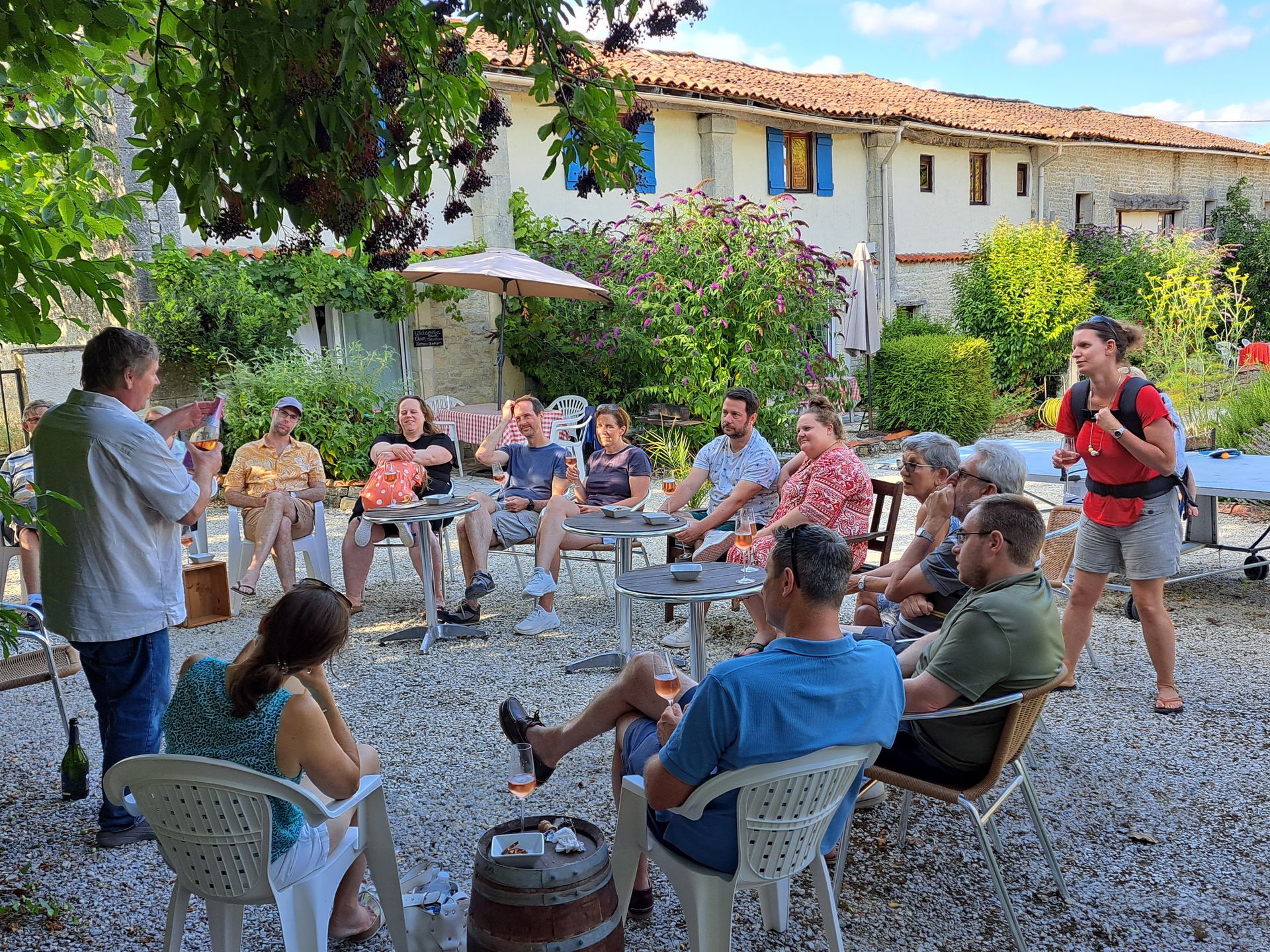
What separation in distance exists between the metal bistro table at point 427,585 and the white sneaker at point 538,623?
0.71 feet

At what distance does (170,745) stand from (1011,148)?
22.8 m

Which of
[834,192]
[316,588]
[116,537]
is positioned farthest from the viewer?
[834,192]

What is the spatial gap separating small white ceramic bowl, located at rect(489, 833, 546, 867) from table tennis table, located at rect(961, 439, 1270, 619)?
391 cm

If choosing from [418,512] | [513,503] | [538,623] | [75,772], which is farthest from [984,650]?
[513,503]

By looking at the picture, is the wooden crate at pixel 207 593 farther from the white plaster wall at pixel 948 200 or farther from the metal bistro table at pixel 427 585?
the white plaster wall at pixel 948 200

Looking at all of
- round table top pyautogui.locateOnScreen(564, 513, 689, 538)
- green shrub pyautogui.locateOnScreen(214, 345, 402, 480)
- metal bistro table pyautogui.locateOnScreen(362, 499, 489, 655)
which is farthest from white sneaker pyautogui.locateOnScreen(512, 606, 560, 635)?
green shrub pyautogui.locateOnScreen(214, 345, 402, 480)

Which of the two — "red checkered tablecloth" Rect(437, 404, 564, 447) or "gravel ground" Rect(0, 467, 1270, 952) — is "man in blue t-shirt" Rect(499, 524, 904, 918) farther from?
"red checkered tablecloth" Rect(437, 404, 564, 447)

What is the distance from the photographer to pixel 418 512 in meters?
5.84

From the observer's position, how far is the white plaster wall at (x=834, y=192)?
17.0m

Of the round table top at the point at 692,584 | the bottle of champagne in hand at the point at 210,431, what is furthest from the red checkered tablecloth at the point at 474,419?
the bottle of champagne in hand at the point at 210,431

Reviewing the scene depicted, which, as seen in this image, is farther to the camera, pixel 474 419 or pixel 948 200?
pixel 948 200

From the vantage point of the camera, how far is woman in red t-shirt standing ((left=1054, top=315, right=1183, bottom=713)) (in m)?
4.34

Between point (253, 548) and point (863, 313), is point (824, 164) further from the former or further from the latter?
point (253, 548)

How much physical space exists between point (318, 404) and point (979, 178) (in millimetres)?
16131
